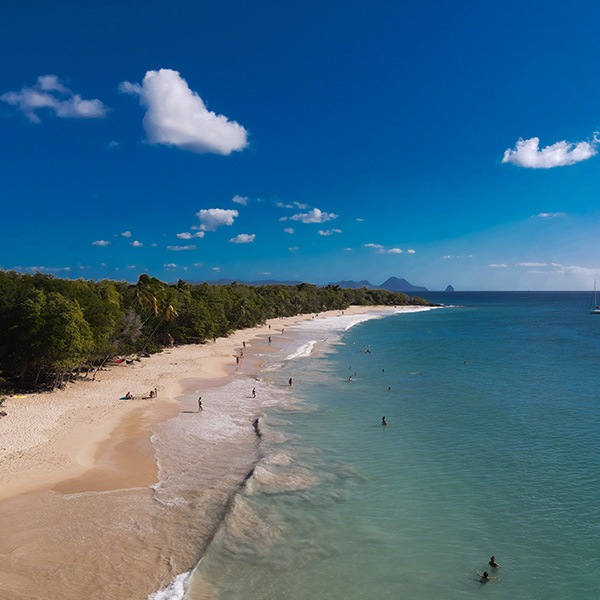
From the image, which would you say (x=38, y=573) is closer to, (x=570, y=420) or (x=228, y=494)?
(x=228, y=494)

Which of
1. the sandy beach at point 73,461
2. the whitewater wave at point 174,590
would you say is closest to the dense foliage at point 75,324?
the sandy beach at point 73,461

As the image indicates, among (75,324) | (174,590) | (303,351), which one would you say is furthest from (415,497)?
(303,351)

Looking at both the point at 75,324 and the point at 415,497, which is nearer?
the point at 415,497

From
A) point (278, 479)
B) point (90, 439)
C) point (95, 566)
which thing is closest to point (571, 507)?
point (278, 479)

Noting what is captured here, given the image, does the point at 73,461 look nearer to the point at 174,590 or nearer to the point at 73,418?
the point at 73,418

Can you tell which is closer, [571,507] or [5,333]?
[571,507]

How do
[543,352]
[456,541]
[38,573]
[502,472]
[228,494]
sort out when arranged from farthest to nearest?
[543,352]
[502,472]
[228,494]
[456,541]
[38,573]

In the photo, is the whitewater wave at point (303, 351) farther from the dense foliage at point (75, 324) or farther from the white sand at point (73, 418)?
the dense foliage at point (75, 324)
